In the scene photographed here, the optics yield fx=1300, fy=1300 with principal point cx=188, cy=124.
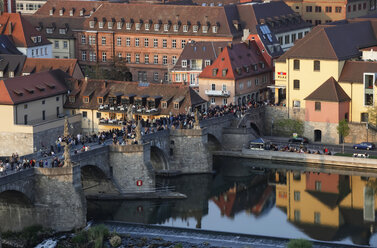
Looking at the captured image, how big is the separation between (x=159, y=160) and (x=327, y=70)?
28.2 metres

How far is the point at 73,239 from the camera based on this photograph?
12625 cm

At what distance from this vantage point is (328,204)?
144m

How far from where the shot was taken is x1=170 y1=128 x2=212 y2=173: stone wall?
15612 centimetres

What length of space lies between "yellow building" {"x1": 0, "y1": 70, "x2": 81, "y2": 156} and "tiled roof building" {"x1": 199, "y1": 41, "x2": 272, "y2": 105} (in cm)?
2060

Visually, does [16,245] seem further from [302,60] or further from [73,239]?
[302,60]

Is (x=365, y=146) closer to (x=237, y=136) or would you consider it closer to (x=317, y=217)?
(x=237, y=136)

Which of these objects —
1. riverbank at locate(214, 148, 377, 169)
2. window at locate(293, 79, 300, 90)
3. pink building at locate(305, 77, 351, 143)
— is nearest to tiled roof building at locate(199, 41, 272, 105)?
window at locate(293, 79, 300, 90)

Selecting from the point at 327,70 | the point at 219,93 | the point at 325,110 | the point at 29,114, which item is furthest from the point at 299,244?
the point at 219,93

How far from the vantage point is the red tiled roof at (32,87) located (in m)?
158

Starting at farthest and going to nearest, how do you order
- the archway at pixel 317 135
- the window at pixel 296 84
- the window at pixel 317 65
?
the window at pixel 296 84, the window at pixel 317 65, the archway at pixel 317 135

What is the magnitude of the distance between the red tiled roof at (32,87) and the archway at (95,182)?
57.9ft

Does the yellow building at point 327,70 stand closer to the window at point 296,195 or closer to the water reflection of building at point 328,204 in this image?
the water reflection of building at point 328,204

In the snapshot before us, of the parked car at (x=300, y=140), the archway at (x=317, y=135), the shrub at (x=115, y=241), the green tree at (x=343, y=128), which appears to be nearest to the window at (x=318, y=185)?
the green tree at (x=343, y=128)

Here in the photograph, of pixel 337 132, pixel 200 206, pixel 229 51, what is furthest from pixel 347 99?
pixel 200 206
